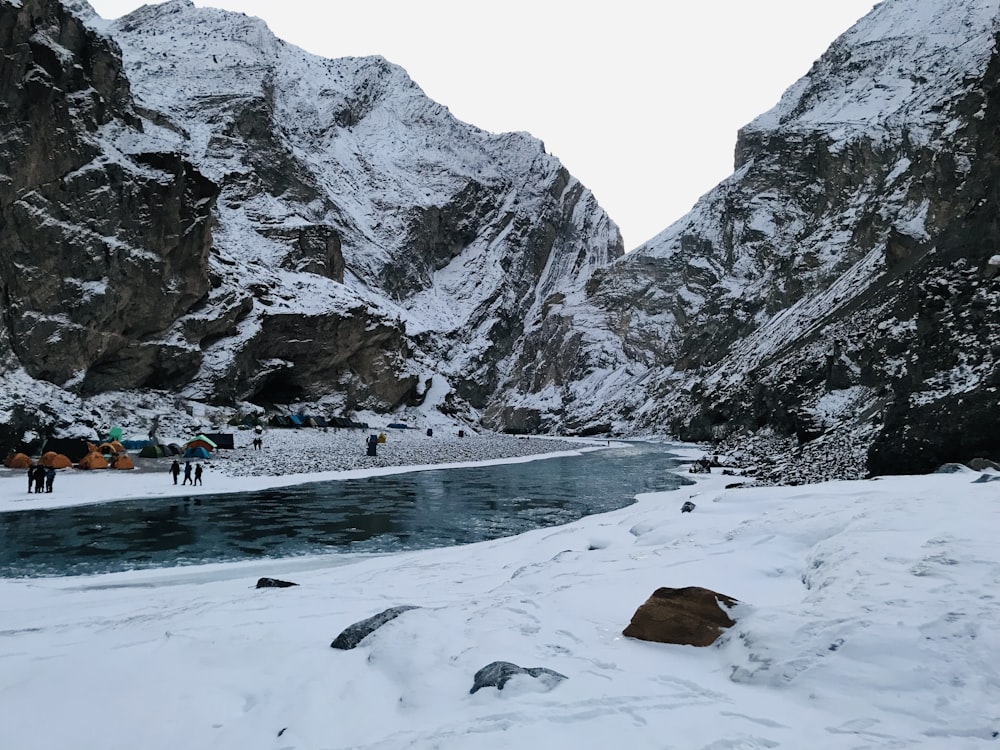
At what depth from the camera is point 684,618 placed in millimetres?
5891

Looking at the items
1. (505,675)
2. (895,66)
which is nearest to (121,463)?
(505,675)

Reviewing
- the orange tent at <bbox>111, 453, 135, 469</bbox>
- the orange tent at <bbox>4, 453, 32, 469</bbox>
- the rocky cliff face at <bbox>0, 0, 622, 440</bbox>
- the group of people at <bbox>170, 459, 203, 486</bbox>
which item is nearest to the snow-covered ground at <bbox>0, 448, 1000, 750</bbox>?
the group of people at <bbox>170, 459, 203, 486</bbox>

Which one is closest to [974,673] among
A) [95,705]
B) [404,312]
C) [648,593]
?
[648,593]

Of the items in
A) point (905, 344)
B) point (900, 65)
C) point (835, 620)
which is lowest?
point (835, 620)

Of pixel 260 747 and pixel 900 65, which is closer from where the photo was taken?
pixel 260 747

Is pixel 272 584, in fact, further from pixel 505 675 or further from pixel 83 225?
pixel 83 225

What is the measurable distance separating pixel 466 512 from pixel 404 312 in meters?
121

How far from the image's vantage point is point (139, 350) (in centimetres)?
5234

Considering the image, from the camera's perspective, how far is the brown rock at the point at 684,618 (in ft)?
18.8

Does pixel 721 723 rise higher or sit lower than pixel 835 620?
lower

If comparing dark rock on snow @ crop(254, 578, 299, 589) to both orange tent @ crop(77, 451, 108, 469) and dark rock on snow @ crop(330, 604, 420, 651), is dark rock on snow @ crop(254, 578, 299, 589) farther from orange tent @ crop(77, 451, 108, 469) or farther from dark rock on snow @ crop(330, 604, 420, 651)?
orange tent @ crop(77, 451, 108, 469)

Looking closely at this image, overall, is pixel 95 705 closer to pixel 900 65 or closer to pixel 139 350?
pixel 139 350

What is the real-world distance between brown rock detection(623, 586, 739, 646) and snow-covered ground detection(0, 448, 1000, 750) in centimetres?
A: 18

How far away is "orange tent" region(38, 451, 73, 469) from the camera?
101ft
